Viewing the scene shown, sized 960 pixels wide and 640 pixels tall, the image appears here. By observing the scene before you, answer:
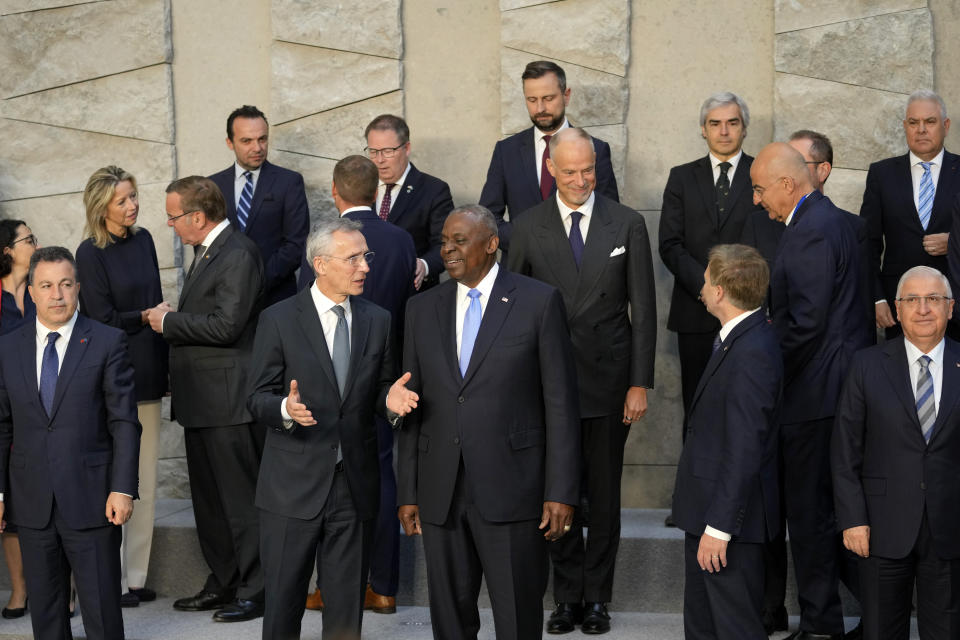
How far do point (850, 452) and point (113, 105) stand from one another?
14.9 ft

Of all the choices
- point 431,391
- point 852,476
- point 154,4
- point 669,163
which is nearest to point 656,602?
point 852,476

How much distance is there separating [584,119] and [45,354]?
3.10 metres

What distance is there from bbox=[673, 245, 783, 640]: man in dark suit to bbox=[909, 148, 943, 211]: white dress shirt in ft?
6.39

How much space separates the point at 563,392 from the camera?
4352 mm

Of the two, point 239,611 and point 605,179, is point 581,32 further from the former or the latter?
point 239,611

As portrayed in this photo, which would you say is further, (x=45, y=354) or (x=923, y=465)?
(x=45, y=354)

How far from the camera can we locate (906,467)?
444 centimetres

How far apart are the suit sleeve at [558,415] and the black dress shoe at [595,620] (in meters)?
1.08

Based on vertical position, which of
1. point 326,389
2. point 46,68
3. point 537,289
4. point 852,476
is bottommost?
point 852,476

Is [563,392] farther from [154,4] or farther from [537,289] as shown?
[154,4]

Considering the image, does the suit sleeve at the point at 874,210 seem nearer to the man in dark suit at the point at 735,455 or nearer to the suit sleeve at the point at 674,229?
the suit sleeve at the point at 674,229

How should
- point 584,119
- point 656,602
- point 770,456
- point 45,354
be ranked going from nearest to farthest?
point 770,456
point 45,354
point 656,602
point 584,119

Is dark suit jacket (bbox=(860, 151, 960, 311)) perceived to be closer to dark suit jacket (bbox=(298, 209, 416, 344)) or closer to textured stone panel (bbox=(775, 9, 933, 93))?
textured stone panel (bbox=(775, 9, 933, 93))

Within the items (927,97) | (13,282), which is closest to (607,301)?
(927,97)
